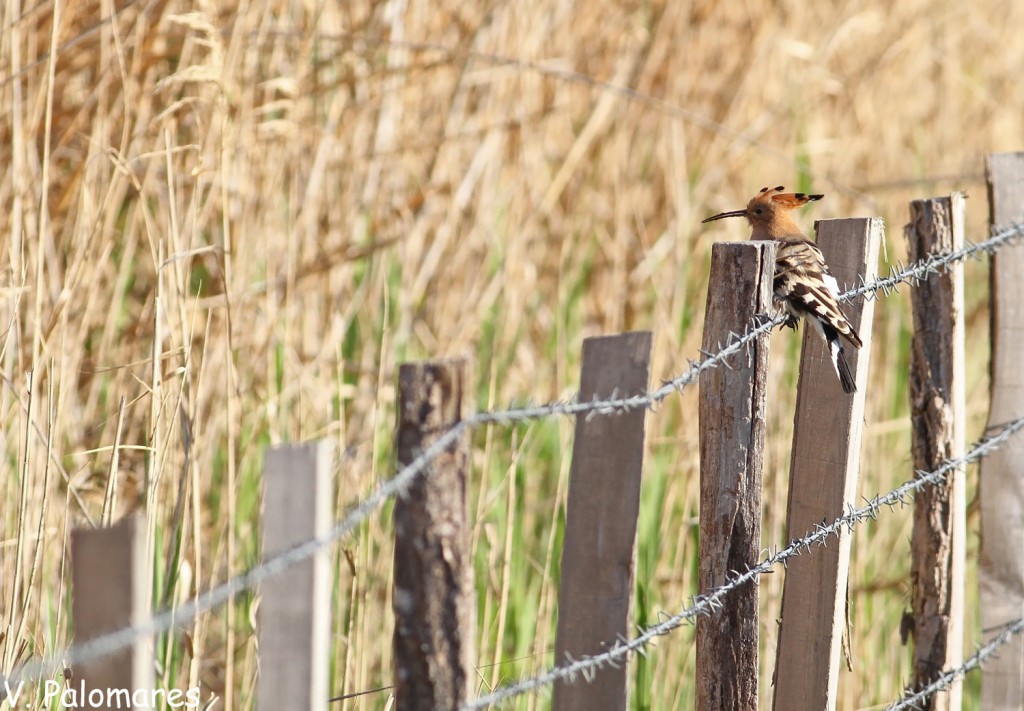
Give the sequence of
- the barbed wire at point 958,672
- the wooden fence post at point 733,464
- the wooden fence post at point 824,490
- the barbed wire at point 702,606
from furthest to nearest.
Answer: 1. the barbed wire at point 958,672
2. the wooden fence post at point 824,490
3. the wooden fence post at point 733,464
4. the barbed wire at point 702,606

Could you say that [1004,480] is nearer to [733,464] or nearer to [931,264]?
[931,264]

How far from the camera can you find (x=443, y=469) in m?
0.99

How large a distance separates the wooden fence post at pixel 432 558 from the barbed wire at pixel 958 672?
99 cm

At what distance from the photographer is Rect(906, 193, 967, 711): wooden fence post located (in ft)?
6.27

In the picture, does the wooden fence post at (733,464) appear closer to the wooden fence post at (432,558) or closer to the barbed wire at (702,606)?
the barbed wire at (702,606)

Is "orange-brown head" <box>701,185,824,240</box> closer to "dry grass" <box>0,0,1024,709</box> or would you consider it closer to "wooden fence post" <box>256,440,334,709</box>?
"dry grass" <box>0,0,1024,709</box>

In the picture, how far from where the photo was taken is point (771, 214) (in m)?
2.08

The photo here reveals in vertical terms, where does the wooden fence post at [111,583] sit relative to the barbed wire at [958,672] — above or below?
above

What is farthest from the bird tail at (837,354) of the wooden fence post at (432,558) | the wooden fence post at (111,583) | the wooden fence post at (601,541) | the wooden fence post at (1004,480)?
the wooden fence post at (111,583)

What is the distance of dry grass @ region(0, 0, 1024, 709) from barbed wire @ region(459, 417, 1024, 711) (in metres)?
0.35

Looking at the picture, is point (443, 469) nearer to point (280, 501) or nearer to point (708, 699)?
point (280, 501)

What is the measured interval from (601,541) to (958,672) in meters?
0.95

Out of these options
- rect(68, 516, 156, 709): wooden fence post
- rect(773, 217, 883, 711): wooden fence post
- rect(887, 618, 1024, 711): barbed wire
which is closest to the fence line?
rect(68, 516, 156, 709): wooden fence post

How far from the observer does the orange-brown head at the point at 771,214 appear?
2.04 m
